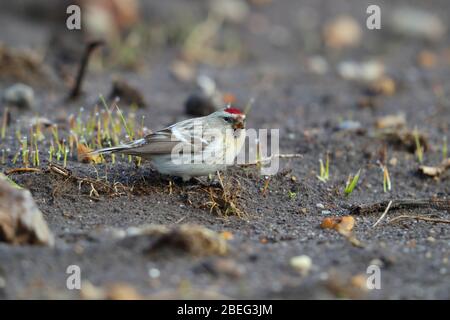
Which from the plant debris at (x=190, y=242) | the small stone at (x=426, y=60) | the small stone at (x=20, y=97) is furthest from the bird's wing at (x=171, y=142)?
the small stone at (x=426, y=60)

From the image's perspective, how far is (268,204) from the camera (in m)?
5.88

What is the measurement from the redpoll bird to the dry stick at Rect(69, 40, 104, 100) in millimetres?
2479

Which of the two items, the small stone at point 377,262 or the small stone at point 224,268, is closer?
the small stone at point 224,268

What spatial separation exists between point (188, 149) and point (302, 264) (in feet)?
5.30

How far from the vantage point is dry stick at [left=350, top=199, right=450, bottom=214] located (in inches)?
229

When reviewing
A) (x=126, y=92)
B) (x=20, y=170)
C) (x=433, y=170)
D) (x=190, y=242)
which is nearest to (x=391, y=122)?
(x=433, y=170)

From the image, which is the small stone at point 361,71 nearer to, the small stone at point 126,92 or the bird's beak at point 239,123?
the small stone at point 126,92

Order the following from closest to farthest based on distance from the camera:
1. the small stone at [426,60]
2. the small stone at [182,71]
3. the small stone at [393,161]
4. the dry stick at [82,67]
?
1. the small stone at [393,161]
2. the dry stick at [82,67]
3. the small stone at [182,71]
4. the small stone at [426,60]

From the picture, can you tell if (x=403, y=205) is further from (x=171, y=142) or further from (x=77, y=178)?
(x=77, y=178)

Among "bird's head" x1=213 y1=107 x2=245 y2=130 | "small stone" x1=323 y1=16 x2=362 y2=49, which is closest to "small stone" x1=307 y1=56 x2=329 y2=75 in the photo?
"small stone" x1=323 y1=16 x2=362 y2=49

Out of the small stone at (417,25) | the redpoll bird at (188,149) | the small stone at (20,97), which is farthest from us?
the small stone at (417,25)

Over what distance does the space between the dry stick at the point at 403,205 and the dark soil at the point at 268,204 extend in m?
0.07

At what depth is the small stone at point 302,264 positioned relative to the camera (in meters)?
4.34
